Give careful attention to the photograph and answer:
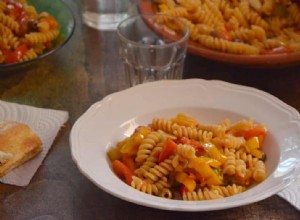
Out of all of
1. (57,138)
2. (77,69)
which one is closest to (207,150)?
(57,138)

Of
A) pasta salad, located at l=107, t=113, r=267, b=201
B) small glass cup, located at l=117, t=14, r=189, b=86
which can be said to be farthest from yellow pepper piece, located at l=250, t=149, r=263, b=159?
small glass cup, located at l=117, t=14, r=189, b=86

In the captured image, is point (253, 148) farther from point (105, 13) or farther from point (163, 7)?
point (105, 13)

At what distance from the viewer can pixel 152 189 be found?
108 centimetres

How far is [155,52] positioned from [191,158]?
0.52m

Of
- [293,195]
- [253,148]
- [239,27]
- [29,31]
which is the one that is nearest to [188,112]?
[253,148]

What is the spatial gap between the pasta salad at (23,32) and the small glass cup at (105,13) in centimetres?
21

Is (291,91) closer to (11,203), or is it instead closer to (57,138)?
(57,138)

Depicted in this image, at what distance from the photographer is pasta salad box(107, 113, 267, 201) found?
1070 mm

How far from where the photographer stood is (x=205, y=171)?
106 centimetres

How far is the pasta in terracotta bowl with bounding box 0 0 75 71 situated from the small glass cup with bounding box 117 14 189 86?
0.19m

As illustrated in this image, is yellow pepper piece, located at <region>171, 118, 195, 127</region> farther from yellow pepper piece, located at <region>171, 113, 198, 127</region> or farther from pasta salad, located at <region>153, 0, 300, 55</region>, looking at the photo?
pasta salad, located at <region>153, 0, 300, 55</region>

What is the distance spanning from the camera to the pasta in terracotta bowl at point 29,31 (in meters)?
1.53

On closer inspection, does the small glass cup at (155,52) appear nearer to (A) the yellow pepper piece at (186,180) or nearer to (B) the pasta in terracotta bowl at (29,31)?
(B) the pasta in terracotta bowl at (29,31)

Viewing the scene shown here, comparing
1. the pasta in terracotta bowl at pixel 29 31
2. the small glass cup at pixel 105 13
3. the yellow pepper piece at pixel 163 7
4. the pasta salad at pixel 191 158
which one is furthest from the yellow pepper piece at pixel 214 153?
the small glass cup at pixel 105 13
